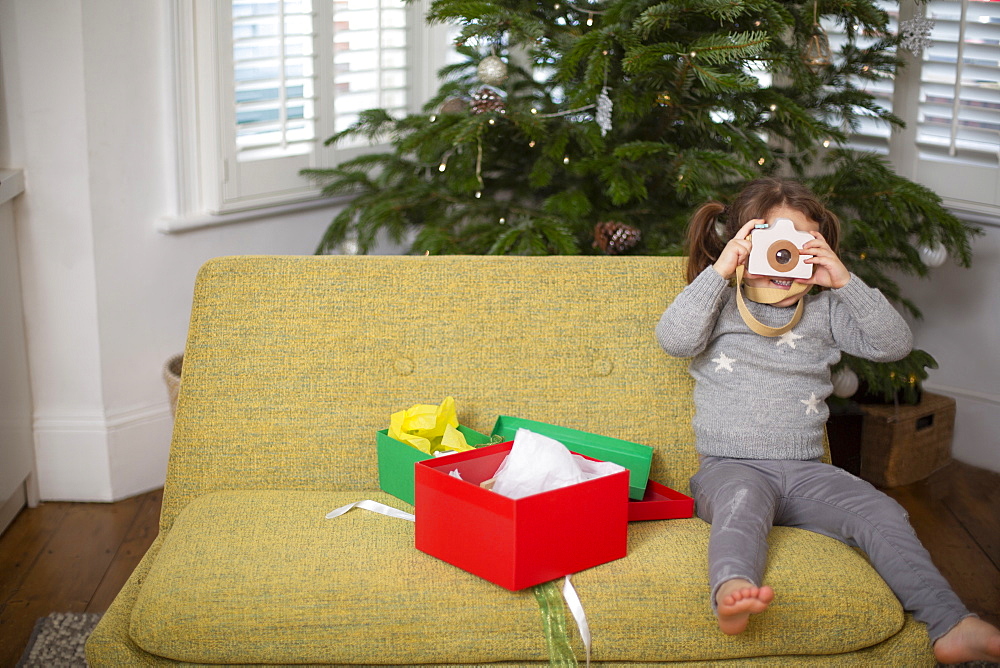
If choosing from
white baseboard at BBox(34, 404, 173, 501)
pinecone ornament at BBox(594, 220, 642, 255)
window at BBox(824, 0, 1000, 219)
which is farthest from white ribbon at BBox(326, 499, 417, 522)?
window at BBox(824, 0, 1000, 219)

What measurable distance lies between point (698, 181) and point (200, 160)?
1.40m

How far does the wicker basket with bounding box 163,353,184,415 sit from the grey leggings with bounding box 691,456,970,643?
147cm

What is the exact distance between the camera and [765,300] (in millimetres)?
1763

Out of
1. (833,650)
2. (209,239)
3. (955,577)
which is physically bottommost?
(955,577)

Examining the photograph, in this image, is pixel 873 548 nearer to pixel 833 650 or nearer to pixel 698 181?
pixel 833 650

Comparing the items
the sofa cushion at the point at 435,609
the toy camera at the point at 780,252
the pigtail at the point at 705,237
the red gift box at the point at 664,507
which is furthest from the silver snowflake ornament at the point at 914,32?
the sofa cushion at the point at 435,609

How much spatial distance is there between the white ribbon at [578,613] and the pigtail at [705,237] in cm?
73

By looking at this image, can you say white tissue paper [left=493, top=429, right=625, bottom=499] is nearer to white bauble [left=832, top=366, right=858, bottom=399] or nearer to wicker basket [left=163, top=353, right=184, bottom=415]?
white bauble [left=832, top=366, right=858, bottom=399]

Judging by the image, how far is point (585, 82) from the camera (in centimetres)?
219

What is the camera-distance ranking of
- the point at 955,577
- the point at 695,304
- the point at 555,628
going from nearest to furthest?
the point at 555,628
the point at 695,304
the point at 955,577

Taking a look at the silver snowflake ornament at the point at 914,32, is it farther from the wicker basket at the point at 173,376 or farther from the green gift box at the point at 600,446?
the wicker basket at the point at 173,376

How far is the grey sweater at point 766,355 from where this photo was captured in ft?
5.58

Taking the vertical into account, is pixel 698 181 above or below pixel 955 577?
above

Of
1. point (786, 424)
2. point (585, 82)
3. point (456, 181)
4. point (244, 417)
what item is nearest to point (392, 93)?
point (456, 181)
